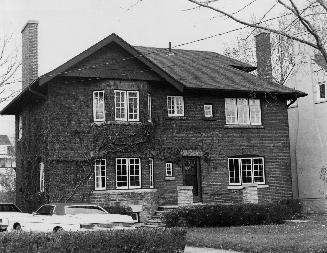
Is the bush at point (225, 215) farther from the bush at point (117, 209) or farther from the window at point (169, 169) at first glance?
the window at point (169, 169)

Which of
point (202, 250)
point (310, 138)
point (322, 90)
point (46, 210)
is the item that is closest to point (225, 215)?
point (202, 250)

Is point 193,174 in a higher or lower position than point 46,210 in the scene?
higher

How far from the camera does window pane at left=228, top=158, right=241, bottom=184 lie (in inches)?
1150

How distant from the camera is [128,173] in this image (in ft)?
89.0

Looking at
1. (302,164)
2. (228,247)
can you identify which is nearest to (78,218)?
(228,247)

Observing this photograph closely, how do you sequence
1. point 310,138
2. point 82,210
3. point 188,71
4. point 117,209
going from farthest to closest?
point 310,138, point 188,71, point 117,209, point 82,210

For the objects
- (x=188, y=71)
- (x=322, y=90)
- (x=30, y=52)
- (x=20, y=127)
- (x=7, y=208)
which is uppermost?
(x=30, y=52)

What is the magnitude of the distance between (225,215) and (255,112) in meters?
8.08

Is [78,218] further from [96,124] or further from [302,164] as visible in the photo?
[302,164]

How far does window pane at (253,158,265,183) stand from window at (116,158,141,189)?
6059mm

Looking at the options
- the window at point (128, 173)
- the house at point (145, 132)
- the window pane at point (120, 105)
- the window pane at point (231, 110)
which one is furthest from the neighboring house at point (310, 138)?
the window pane at point (120, 105)

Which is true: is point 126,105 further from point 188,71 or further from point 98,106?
point 188,71

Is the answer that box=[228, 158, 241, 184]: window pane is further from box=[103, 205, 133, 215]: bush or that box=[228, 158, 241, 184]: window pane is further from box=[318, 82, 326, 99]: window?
box=[318, 82, 326, 99]: window

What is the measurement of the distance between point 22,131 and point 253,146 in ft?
39.6
